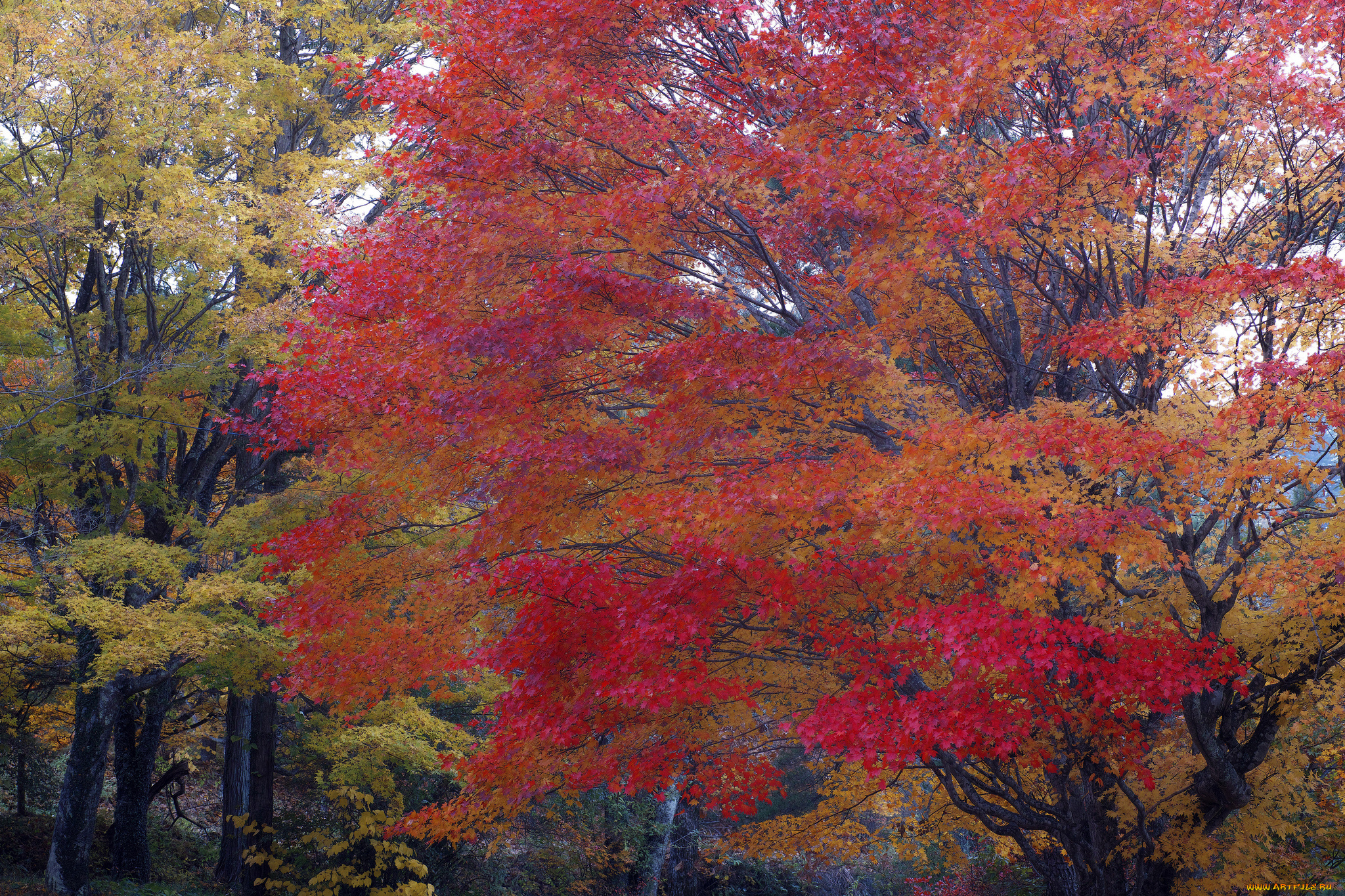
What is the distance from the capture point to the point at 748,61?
623cm

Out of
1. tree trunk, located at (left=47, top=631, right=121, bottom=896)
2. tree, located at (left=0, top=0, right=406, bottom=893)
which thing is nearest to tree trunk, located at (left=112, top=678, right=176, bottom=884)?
tree, located at (left=0, top=0, right=406, bottom=893)

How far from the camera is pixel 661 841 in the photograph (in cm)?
1563

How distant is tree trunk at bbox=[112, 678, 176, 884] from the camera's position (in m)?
13.8

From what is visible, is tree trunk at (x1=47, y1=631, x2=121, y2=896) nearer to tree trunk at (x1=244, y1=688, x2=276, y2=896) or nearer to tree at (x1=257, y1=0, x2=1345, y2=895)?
tree trunk at (x1=244, y1=688, x2=276, y2=896)

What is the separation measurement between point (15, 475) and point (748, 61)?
38.9 ft

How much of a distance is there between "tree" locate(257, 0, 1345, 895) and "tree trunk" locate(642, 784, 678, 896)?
817 centimetres

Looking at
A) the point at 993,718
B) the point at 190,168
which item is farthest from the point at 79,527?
the point at 993,718

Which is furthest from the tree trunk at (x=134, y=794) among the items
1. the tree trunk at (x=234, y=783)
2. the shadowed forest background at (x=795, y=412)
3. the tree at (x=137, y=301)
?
the shadowed forest background at (x=795, y=412)

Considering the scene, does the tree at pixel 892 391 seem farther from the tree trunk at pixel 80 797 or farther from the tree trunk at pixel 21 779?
the tree trunk at pixel 21 779

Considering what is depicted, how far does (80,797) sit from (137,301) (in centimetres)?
689

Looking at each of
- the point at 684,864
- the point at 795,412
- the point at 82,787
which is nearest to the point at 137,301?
the point at 82,787

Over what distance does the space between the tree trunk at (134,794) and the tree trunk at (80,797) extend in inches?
95.8

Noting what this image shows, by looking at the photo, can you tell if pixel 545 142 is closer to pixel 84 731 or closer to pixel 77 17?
pixel 77 17

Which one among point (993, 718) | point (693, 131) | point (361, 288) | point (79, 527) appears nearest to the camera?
point (993, 718)
